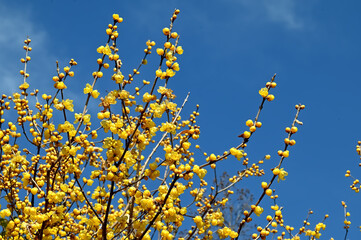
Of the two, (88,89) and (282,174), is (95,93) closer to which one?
(88,89)

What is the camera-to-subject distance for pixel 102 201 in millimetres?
3889

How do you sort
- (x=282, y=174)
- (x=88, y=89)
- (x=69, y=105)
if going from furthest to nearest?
(x=69, y=105)
(x=88, y=89)
(x=282, y=174)

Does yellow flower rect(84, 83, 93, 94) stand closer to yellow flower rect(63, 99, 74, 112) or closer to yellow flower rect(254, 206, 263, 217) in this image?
yellow flower rect(63, 99, 74, 112)

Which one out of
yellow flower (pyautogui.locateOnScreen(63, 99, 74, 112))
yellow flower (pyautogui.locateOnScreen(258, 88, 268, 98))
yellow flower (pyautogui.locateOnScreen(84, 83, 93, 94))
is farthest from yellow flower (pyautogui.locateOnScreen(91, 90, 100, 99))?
yellow flower (pyautogui.locateOnScreen(258, 88, 268, 98))

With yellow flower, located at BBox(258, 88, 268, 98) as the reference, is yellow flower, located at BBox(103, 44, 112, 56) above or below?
above

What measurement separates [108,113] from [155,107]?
1.45 feet

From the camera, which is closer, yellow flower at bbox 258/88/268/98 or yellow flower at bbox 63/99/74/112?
yellow flower at bbox 258/88/268/98

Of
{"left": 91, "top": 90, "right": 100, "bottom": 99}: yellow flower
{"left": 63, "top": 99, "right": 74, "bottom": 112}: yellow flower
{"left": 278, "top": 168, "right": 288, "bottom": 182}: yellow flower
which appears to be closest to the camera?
{"left": 278, "top": 168, "right": 288, "bottom": 182}: yellow flower

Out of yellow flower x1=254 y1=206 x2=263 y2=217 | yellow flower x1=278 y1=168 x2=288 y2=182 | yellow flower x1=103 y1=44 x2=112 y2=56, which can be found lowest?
yellow flower x1=254 y1=206 x2=263 y2=217

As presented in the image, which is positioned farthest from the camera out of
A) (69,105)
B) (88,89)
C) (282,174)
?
(69,105)

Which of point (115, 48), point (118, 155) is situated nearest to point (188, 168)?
point (118, 155)

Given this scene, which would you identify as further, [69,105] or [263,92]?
[69,105]

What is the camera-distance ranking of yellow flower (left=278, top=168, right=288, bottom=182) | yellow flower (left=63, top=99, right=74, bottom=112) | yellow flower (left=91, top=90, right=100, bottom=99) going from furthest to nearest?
yellow flower (left=63, top=99, right=74, bottom=112) < yellow flower (left=91, top=90, right=100, bottom=99) < yellow flower (left=278, top=168, right=288, bottom=182)

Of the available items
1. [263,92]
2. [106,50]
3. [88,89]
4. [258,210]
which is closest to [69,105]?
[88,89]
